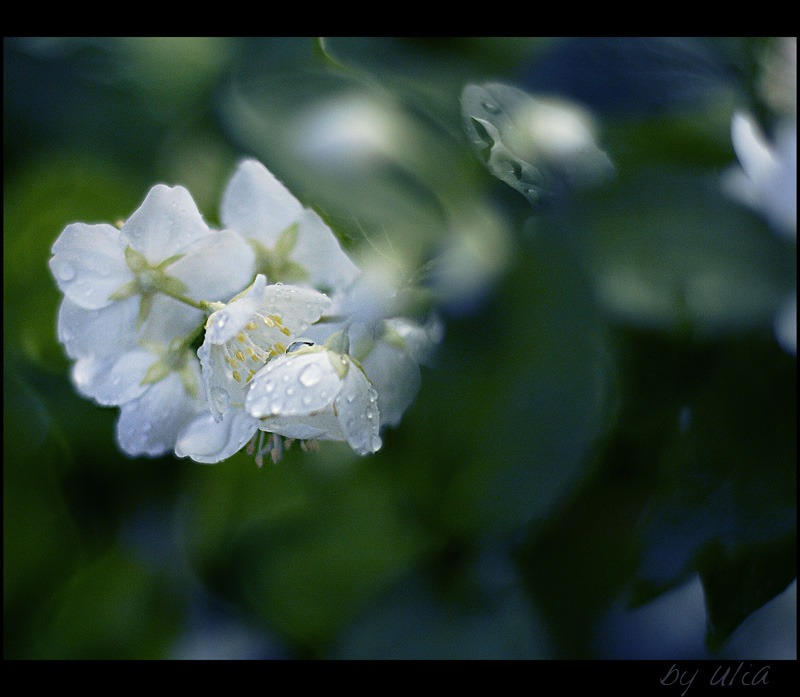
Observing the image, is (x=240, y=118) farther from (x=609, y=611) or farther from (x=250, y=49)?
(x=609, y=611)

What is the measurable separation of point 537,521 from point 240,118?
0.53 meters

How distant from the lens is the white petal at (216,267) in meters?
0.47

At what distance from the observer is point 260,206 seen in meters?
0.52

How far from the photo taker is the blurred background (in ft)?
1.68

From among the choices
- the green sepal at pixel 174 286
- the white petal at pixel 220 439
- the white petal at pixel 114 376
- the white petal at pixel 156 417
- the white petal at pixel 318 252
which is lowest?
the white petal at pixel 156 417

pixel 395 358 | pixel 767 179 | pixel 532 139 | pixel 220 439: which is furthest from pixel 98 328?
pixel 767 179

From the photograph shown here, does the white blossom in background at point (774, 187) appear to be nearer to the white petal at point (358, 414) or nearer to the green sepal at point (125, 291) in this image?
the white petal at point (358, 414)

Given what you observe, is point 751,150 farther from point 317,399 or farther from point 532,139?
point 317,399

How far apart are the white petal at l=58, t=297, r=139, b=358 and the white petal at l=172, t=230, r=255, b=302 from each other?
0.06 meters

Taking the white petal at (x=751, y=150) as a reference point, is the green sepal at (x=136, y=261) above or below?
below

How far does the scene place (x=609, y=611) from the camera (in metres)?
0.58

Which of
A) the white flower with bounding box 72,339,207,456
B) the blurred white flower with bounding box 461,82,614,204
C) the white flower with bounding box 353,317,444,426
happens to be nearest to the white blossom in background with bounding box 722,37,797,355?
the blurred white flower with bounding box 461,82,614,204

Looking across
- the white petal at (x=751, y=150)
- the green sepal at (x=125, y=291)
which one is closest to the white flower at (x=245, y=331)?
the green sepal at (x=125, y=291)

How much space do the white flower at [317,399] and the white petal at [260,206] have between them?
0.53 feet
